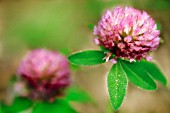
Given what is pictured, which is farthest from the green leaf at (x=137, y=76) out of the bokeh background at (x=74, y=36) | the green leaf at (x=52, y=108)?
the bokeh background at (x=74, y=36)

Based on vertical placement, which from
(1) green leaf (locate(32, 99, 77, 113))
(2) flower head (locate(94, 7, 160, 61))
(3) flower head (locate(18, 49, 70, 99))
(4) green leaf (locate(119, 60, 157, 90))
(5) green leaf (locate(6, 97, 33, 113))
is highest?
(2) flower head (locate(94, 7, 160, 61))

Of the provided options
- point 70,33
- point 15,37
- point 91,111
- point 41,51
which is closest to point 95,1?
point 70,33

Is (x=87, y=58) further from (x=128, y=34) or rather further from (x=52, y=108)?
(x=52, y=108)

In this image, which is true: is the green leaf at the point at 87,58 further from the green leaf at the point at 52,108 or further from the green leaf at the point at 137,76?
the green leaf at the point at 52,108

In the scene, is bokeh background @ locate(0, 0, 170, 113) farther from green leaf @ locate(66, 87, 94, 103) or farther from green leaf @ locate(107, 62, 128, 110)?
green leaf @ locate(107, 62, 128, 110)

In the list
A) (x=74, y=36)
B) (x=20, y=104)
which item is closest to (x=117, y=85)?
(x=20, y=104)

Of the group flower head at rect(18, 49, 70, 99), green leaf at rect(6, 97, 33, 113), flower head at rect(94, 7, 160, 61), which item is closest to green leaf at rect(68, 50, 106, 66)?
flower head at rect(94, 7, 160, 61)
